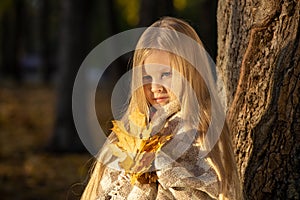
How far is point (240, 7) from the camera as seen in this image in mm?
4078

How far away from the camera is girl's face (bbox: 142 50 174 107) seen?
321 cm

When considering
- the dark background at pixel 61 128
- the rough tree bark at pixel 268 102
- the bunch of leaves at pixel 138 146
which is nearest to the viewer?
the bunch of leaves at pixel 138 146

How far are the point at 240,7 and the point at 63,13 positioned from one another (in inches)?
319

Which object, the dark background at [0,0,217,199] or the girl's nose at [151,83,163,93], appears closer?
the girl's nose at [151,83,163,93]

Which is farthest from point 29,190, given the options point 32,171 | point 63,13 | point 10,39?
point 10,39

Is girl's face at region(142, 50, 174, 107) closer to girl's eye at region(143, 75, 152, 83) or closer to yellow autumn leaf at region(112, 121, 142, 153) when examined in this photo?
girl's eye at region(143, 75, 152, 83)

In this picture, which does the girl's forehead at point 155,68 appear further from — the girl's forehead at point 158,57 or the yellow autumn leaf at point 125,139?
the yellow autumn leaf at point 125,139

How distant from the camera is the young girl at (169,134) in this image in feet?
10.0

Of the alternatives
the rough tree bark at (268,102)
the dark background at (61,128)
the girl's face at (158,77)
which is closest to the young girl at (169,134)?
the girl's face at (158,77)

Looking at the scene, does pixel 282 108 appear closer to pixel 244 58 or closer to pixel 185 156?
pixel 244 58

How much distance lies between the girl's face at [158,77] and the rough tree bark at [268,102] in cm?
86

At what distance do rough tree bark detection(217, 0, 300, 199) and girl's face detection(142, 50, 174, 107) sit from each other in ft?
2.84

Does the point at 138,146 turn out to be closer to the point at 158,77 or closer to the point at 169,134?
the point at 169,134

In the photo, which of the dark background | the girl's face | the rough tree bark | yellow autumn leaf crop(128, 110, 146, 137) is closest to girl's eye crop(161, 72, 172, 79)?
the girl's face
